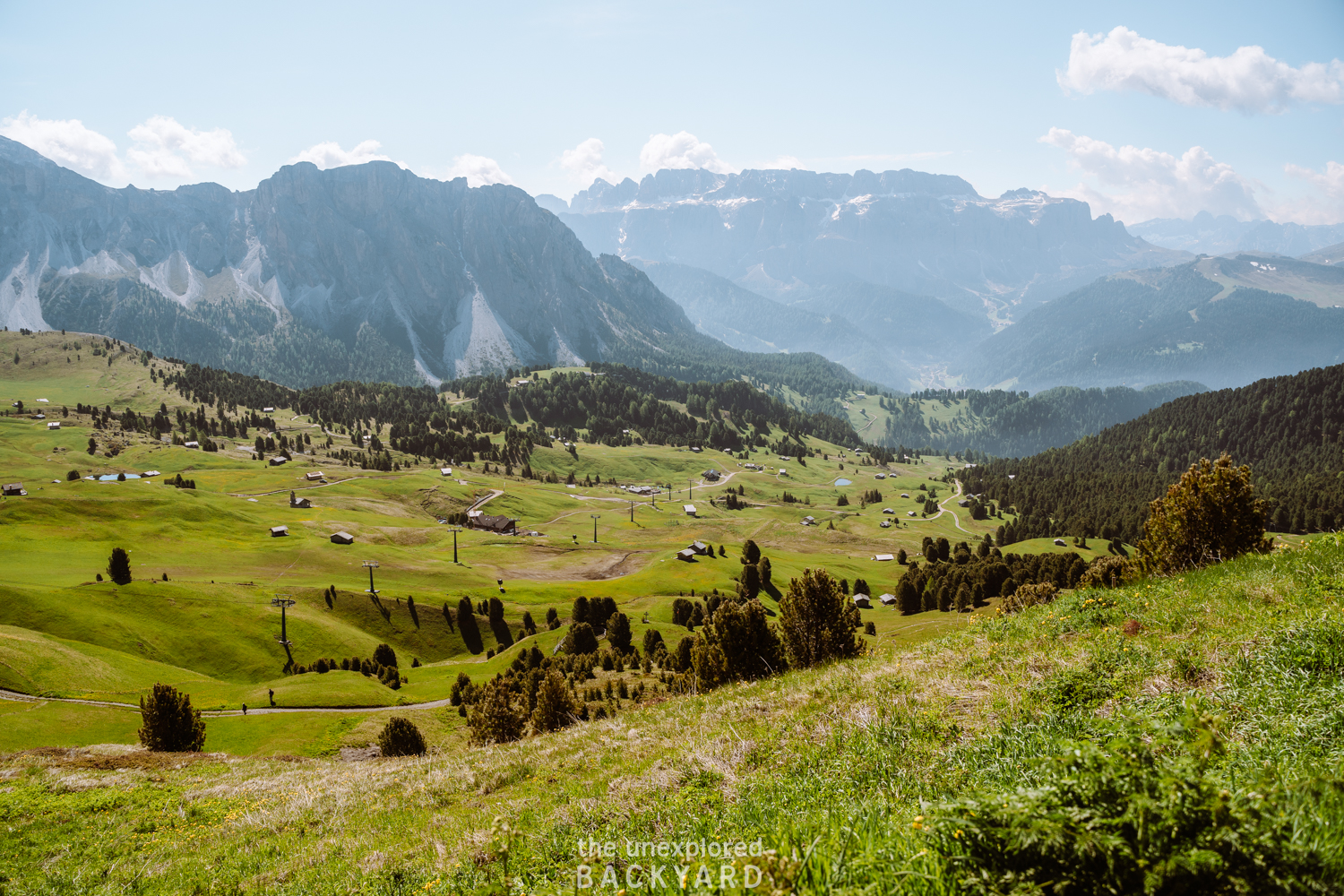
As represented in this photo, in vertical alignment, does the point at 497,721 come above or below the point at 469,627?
above

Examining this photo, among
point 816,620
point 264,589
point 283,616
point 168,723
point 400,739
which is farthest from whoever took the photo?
point 264,589

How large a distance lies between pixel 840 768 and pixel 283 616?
4585 inches

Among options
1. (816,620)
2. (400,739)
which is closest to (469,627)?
(400,739)

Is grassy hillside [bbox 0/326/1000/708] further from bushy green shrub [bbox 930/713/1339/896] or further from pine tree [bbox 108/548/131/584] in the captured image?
bushy green shrub [bbox 930/713/1339/896]

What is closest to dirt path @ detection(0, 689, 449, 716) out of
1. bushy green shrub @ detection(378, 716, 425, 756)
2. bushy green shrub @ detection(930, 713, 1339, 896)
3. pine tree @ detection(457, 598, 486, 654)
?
bushy green shrub @ detection(378, 716, 425, 756)

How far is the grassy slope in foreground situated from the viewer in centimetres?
603

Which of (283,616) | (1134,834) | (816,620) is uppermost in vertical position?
(1134,834)

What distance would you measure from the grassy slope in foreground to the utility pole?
8711cm

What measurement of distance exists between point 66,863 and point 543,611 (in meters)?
120

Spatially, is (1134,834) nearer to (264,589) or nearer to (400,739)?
(400,739)

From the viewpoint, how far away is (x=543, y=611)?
440 feet

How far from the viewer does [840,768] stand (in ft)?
32.0

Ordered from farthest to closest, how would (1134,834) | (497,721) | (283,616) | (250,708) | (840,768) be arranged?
(283,616)
(250,708)
(497,721)
(840,768)
(1134,834)

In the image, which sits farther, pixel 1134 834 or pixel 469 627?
pixel 469 627
